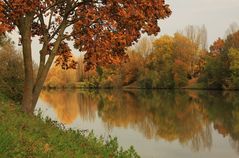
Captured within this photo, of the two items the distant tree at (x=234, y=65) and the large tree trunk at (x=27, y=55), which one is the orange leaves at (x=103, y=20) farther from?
the distant tree at (x=234, y=65)

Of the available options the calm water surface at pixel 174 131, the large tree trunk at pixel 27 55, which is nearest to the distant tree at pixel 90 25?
the large tree trunk at pixel 27 55

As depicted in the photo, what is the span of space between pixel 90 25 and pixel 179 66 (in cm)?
7667

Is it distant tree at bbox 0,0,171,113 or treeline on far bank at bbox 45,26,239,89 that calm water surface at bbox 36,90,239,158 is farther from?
treeline on far bank at bbox 45,26,239,89

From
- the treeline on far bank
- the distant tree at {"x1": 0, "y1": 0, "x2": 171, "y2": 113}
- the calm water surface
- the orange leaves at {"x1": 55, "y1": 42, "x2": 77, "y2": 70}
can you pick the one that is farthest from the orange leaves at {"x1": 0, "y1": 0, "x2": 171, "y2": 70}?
the treeline on far bank

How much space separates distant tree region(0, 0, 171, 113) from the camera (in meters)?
13.8

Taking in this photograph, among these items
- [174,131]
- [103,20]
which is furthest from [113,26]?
[174,131]

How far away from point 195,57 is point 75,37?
82.3 m

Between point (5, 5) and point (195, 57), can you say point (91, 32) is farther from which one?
point (195, 57)

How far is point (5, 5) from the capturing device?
13.8m

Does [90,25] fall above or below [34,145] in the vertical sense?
above

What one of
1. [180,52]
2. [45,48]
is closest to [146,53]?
[180,52]

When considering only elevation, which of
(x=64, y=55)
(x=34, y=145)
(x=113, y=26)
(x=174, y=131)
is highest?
(x=113, y=26)

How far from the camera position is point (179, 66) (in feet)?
295

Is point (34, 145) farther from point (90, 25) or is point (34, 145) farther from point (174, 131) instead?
point (174, 131)
